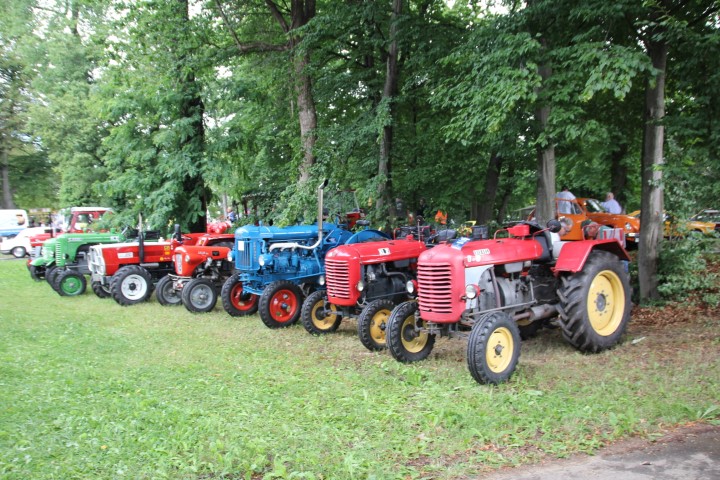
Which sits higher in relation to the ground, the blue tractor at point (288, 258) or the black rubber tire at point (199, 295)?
the blue tractor at point (288, 258)

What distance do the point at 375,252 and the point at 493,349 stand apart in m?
2.81

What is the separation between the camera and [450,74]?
1135 cm

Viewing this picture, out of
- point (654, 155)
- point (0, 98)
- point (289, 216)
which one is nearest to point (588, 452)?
point (654, 155)

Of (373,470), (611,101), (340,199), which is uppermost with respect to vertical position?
(611,101)

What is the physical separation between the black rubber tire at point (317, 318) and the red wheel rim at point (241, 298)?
2.23 meters

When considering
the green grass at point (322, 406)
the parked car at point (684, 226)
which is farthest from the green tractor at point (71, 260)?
the parked car at point (684, 226)

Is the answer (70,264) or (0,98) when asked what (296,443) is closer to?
(70,264)

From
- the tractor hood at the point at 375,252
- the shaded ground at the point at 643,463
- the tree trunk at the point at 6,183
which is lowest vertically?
the shaded ground at the point at 643,463

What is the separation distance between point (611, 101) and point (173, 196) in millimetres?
10594

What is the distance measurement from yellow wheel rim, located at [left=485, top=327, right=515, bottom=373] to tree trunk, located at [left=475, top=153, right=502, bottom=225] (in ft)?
26.3

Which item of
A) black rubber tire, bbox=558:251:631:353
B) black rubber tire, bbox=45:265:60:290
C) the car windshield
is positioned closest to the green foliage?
black rubber tire, bbox=558:251:631:353

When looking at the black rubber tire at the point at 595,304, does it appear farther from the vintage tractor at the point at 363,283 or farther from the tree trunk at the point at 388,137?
the tree trunk at the point at 388,137

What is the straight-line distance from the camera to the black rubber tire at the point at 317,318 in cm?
831

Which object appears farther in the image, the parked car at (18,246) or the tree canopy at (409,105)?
the parked car at (18,246)
